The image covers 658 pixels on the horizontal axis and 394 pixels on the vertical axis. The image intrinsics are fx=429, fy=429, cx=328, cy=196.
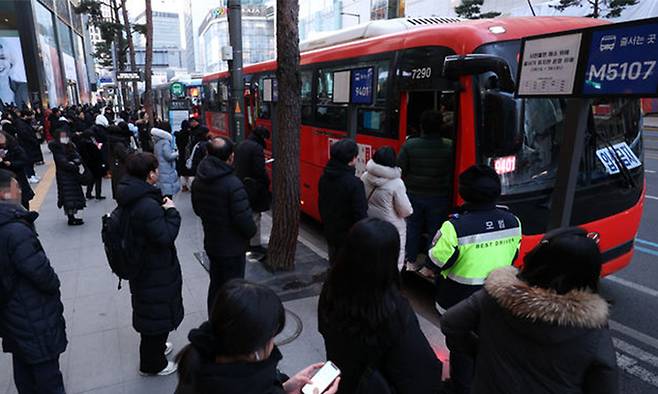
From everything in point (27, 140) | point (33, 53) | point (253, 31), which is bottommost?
point (27, 140)

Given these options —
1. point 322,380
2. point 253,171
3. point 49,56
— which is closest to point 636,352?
point 322,380

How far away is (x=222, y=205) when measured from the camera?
12.2 ft

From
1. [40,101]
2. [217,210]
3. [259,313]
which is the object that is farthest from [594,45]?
[40,101]

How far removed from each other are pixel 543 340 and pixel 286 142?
3.91 metres

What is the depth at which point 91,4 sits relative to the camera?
21.7m

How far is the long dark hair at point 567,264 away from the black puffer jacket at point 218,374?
1.03 meters

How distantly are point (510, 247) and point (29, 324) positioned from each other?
3.09 meters

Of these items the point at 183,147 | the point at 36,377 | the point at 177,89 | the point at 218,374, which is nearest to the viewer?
the point at 218,374

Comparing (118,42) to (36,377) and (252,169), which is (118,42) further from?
(36,377)

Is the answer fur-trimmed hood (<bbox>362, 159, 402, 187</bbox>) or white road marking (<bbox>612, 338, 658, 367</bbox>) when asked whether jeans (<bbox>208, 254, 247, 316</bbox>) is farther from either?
white road marking (<bbox>612, 338, 658, 367</bbox>)

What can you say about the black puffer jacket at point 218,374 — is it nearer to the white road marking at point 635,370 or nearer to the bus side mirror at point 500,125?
the bus side mirror at point 500,125

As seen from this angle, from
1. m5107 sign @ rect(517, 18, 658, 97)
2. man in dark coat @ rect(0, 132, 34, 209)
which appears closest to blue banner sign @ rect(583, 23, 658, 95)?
m5107 sign @ rect(517, 18, 658, 97)

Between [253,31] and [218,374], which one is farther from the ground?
[253,31]

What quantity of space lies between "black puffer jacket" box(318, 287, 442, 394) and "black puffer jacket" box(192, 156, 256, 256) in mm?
2133
